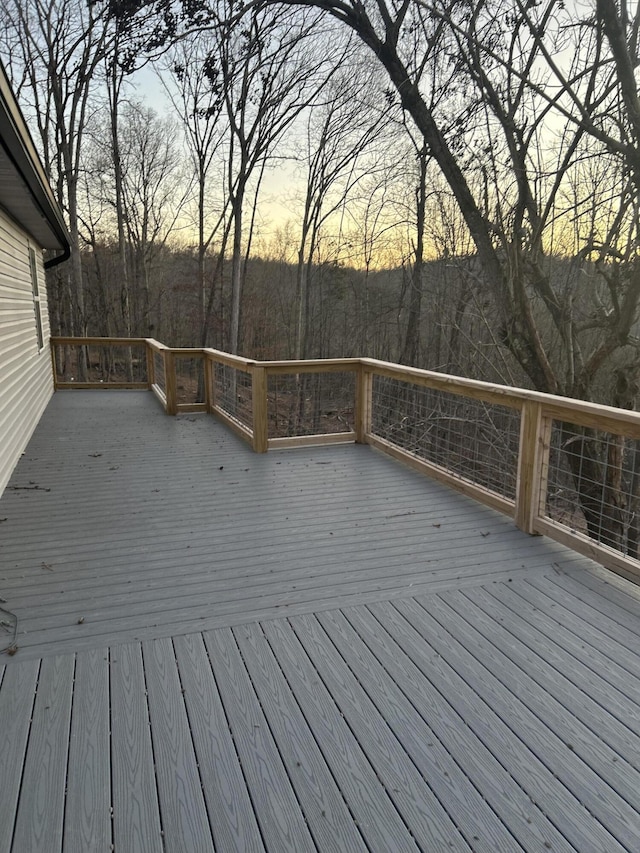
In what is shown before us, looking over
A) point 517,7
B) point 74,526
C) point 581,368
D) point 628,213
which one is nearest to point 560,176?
point 628,213

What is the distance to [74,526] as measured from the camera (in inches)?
143

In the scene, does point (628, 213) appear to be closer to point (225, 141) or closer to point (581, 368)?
point (581, 368)

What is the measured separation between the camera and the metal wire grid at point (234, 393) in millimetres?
6391

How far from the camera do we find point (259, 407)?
545 centimetres

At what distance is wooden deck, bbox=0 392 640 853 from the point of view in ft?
5.00

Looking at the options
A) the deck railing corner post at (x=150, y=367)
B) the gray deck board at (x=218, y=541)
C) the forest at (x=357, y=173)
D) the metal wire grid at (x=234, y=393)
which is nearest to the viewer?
the gray deck board at (x=218, y=541)

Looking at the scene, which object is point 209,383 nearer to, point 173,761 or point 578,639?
point 578,639

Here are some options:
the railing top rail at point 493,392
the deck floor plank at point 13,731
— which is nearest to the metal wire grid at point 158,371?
the railing top rail at point 493,392

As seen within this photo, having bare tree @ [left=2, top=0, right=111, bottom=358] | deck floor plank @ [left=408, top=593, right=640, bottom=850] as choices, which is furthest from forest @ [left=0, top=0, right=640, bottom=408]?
deck floor plank @ [left=408, top=593, right=640, bottom=850]

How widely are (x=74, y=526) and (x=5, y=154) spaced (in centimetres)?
228

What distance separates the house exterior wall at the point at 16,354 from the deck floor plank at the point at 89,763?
2777 mm

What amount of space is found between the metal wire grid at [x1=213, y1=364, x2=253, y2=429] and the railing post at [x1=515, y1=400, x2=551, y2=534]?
3165mm

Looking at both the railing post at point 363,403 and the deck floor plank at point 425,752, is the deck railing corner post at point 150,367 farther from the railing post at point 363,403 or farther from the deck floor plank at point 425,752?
the deck floor plank at point 425,752

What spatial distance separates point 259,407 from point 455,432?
1809mm
